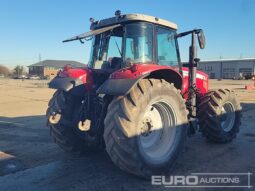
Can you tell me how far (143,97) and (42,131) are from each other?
15.7 feet

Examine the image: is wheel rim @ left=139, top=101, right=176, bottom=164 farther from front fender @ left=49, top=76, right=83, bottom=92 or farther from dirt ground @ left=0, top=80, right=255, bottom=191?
front fender @ left=49, top=76, right=83, bottom=92

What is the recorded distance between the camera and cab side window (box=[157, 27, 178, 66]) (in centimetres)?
587

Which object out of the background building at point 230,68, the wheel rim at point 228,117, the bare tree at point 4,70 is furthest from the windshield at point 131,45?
the bare tree at point 4,70

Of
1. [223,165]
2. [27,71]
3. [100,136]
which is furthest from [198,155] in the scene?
[27,71]

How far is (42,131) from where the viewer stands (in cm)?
848

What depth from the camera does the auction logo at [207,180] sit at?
15.0 feet

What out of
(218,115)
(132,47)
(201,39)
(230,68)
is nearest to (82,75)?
(132,47)

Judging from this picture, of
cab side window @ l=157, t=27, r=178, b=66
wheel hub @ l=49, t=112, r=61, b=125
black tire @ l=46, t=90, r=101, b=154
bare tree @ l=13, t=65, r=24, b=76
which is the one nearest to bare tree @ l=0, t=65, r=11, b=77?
bare tree @ l=13, t=65, r=24, b=76

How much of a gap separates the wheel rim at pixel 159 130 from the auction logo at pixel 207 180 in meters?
0.40

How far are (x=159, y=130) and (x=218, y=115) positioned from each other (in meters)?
1.87

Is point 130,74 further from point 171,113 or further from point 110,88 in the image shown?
point 171,113

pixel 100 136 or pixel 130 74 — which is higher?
pixel 130 74

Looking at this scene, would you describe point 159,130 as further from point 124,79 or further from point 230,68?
point 230,68

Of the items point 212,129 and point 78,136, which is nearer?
point 78,136
